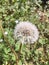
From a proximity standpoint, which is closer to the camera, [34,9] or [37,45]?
[37,45]

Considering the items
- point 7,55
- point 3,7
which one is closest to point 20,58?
point 7,55

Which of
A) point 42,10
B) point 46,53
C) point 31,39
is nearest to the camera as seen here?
point 31,39

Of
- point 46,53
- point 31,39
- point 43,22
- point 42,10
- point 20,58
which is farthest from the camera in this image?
point 42,10

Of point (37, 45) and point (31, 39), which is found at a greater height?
point (31, 39)

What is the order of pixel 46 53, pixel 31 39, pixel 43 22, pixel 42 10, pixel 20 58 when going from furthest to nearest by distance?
pixel 42 10
pixel 43 22
pixel 46 53
pixel 20 58
pixel 31 39

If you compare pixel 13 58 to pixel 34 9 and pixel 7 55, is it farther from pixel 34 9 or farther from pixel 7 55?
pixel 34 9

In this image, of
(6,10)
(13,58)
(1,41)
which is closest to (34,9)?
(6,10)

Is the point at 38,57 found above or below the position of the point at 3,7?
below

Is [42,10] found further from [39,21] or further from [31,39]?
[31,39]

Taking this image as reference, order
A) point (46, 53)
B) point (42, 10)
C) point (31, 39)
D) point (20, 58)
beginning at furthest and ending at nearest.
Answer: point (42, 10) < point (46, 53) < point (20, 58) < point (31, 39)
